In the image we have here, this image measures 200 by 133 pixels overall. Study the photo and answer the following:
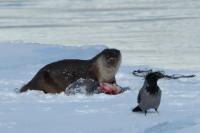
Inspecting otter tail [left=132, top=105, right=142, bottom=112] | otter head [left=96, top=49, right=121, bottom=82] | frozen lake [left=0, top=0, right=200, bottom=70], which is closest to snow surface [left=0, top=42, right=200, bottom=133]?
otter tail [left=132, top=105, right=142, bottom=112]

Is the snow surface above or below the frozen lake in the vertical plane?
above

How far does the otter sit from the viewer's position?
8039 mm

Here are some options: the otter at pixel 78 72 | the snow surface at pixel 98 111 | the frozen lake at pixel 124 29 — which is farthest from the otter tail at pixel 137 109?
the frozen lake at pixel 124 29

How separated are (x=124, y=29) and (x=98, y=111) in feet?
42.5

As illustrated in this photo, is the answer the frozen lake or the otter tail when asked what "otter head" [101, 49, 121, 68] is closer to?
the otter tail

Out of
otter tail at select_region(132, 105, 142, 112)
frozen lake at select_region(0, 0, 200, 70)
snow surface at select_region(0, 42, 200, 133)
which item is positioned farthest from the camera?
frozen lake at select_region(0, 0, 200, 70)

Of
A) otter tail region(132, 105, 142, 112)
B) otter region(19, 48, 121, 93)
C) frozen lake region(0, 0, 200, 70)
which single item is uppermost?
otter tail region(132, 105, 142, 112)

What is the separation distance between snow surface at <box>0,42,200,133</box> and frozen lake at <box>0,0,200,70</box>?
→ 2.99 meters

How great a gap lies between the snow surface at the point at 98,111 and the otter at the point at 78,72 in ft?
1.08

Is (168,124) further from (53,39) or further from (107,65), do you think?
(53,39)

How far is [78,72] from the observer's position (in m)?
8.12

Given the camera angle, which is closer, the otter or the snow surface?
the snow surface

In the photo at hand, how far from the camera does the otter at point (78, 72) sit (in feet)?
Answer: 26.4

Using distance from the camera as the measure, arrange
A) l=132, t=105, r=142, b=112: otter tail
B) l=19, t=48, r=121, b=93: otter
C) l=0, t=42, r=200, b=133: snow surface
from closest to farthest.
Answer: l=0, t=42, r=200, b=133: snow surface, l=132, t=105, r=142, b=112: otter tail, l=19, t=48, r=121, b=93: otter
